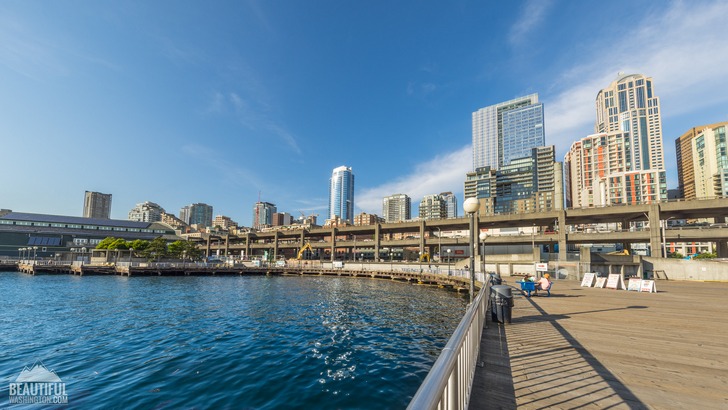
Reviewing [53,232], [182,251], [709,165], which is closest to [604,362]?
[182,251]

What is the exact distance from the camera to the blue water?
8.66m

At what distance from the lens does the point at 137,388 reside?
9117 millimetres

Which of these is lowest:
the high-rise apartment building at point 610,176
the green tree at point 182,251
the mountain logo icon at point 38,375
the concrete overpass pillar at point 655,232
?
the mountain logo icon at point 38,375

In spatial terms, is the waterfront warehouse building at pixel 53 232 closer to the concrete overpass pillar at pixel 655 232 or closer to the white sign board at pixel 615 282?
the white sign board at pixel 615 282

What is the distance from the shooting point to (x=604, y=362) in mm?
6023

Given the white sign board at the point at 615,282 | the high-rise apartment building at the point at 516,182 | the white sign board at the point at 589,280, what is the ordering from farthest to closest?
the high-rise apartment building at the point at 516,182 < the white sign board at the point at 589,280 < the white sign board at the point at 615,282

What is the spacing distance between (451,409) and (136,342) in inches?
638


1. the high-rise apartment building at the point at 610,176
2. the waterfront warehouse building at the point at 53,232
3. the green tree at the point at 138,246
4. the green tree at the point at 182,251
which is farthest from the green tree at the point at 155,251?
the high-rise apartment building at the point at 610,176

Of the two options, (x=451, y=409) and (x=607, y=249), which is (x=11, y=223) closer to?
(x=451, y=409)

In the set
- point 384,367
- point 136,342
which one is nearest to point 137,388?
point 136,342

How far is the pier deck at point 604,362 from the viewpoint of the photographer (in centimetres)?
450

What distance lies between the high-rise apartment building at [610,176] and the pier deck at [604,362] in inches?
6621

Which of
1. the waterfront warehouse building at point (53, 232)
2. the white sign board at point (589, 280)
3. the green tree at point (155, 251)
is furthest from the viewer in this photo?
the waterfront warehouse building at point (53, 232)

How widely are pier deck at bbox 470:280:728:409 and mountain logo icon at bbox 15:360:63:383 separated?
13132mm
